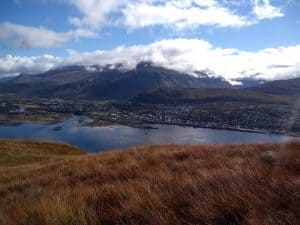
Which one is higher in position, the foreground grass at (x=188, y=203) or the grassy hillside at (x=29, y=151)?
the foreground grass at (x=188, y=203)

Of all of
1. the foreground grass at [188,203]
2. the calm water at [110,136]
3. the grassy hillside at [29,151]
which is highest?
the foreground grass at [188,203]

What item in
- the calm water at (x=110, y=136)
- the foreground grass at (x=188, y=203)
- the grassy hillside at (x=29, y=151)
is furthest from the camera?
the calm water at (x=110, y=136)

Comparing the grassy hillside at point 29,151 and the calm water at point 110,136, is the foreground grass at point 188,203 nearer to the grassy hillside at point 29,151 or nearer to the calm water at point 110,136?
the grassy hillside at point 29,151

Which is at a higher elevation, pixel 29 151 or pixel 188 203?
pixel 188 203

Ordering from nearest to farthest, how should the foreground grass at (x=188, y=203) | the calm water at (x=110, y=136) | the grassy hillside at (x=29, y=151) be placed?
the foreground grass at (x=188, y=203) → the grassy hillside at (x=29, y=151) → the calm water at (x=110, y=136)

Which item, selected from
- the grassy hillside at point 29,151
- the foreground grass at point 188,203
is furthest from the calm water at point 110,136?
the foreground grass at point 188,203

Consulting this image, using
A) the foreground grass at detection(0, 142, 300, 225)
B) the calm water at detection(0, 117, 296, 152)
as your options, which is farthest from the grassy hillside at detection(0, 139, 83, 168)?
the calm water at detection(0, 117, 296, 152)

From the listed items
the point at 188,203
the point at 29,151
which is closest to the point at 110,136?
the point at 29,151

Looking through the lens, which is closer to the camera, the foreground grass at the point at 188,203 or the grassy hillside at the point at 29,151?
the foreground grass at the point at 188,203

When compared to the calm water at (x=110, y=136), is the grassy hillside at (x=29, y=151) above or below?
above

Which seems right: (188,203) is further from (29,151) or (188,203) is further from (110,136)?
(110,136)
